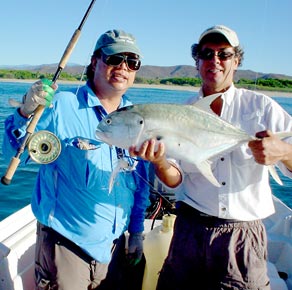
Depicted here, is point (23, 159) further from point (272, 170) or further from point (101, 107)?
point (272, 170)

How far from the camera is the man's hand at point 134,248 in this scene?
3.09 metres

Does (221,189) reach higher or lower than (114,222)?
higher

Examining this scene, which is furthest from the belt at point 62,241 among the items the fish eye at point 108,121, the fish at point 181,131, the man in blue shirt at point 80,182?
the fish eye at point 108,121

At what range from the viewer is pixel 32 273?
325 centimetres

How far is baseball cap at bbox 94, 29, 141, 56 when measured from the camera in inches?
107

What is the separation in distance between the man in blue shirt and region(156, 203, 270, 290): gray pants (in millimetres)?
534

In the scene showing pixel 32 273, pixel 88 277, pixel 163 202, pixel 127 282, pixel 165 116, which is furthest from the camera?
pixel 163 202

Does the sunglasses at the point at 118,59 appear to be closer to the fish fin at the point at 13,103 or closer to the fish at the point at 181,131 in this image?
the fish at the point at 181,131

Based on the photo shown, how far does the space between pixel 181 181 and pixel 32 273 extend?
1.57 meters

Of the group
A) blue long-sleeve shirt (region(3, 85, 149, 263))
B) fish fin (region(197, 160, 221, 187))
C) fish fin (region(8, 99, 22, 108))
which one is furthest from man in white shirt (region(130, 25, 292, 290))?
fish fin (region(8, 99, 22, 108))

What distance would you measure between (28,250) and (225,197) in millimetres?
1836

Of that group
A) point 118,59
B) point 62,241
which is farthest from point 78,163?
point 118,59

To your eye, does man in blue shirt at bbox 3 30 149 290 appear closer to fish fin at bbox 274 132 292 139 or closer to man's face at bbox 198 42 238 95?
man's face at bbox 198 42 238 95

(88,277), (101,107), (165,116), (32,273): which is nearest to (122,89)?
(101,107)
